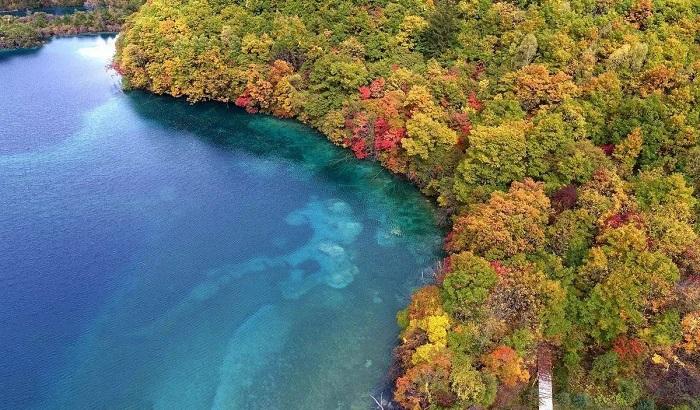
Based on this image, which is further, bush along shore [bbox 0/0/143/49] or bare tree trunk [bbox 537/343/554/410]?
bush along shore [bbox 0/0/143/49]

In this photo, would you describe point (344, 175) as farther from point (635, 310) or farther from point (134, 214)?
point (635, 310)

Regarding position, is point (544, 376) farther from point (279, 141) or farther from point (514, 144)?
point (279, 141)

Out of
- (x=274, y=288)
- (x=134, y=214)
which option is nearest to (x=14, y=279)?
(x=134, y=214)

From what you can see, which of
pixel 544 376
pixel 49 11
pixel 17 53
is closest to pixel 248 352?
pixel 544 376

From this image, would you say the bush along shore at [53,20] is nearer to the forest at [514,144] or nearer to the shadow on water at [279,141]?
the forest at [514,144]

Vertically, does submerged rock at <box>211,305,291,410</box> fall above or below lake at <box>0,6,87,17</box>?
above

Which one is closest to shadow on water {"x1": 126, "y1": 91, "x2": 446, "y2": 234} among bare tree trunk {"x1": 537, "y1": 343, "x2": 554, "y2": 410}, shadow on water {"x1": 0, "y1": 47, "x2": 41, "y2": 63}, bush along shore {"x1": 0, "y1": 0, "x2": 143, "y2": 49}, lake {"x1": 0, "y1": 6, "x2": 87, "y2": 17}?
bare tree trunk {"x1": 537, "y1": 343, "x2": 554, "y2": 410}

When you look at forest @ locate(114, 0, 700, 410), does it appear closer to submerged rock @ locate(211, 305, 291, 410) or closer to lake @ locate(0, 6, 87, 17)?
submerged rock @ locate(211, 305, 291, 410)
